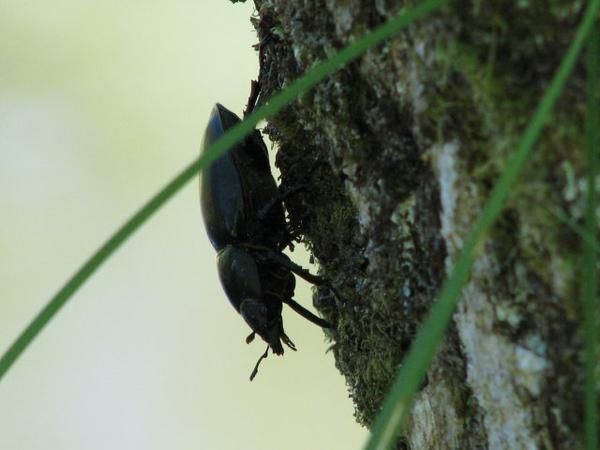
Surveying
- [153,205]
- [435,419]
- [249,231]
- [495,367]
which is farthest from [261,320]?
[153,205]

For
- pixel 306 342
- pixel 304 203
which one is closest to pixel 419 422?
pixel 304 203

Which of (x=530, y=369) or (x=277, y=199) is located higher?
(x=277, y=199)

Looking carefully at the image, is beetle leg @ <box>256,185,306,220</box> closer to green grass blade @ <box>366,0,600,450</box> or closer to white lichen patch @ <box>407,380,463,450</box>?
white lichen patch @ <box>407,380,463,450</box>

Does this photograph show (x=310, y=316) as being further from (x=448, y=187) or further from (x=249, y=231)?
(x=448, y=187)

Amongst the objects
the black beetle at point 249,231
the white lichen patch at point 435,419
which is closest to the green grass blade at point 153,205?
the white lichen patch at point 435,419

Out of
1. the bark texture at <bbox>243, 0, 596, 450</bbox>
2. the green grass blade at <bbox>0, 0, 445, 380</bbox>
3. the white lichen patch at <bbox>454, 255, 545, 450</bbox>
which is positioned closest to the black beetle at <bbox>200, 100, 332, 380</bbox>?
the bark texture at <bbox>243, 0, 596, 450</bbox>

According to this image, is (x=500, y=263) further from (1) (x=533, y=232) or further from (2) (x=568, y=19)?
(2) (x=568, y=19)
